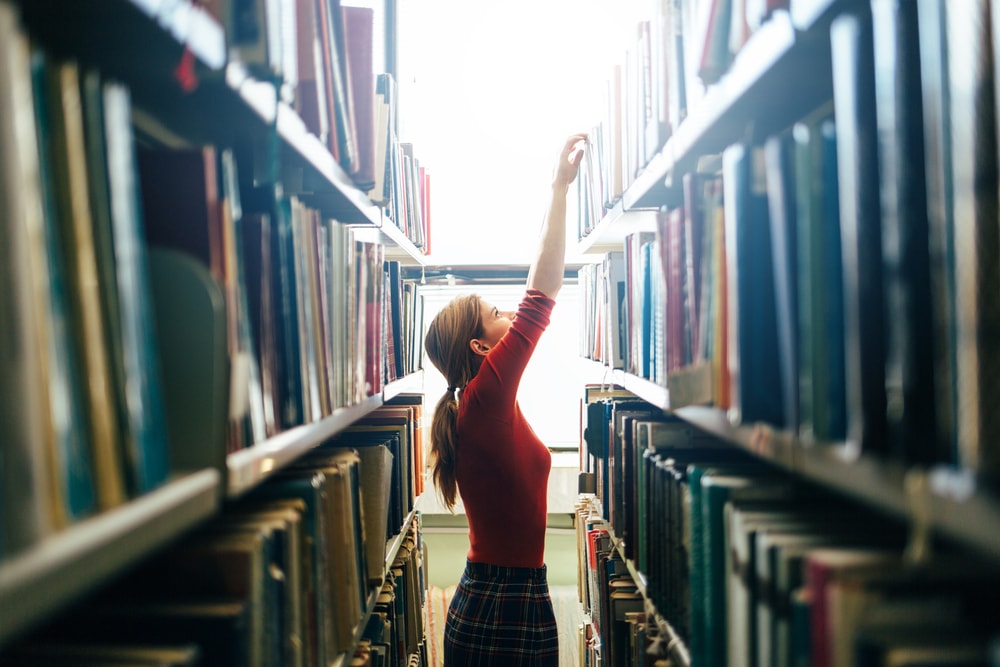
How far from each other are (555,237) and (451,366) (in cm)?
52

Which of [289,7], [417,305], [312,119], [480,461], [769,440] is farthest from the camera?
[417,305]

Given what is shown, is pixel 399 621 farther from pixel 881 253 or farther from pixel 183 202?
pixel 881 253

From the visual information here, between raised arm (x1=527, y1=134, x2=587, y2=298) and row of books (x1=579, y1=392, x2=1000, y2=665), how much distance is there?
544 millimetres

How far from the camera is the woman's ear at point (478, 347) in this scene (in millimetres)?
2070

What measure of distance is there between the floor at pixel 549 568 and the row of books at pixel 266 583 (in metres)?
1.93

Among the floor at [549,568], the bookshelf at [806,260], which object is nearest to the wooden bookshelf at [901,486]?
the bookshelf at [806,260]

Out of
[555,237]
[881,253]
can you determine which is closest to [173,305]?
[881,253]

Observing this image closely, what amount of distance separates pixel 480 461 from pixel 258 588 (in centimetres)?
122

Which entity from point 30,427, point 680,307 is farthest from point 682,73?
point 30,427

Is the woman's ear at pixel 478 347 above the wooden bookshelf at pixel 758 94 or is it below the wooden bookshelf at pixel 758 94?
below

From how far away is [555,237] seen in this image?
186 cm

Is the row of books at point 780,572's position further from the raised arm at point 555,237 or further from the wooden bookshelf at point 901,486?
the raised arm at point 555,237

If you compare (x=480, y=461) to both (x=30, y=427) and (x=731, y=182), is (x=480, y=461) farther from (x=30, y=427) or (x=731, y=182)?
(x=30, y=427)

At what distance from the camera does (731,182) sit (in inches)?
30.8
